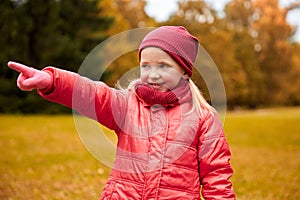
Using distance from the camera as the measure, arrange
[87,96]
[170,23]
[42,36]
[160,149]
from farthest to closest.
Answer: [170,23], [42,36], [160,149], [87,96]

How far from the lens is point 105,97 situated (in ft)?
8.37

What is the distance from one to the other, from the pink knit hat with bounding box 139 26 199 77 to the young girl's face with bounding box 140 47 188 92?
0.03 metres

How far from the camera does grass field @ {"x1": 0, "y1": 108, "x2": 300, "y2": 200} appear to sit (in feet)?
17.3

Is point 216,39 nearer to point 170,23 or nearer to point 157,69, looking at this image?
point 170,23

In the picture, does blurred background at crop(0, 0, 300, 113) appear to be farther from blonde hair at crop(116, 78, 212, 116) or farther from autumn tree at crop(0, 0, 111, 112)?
blonde hair at crop(116, 78, 212, 116)

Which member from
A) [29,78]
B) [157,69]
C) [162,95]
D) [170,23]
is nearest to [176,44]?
[157,69]

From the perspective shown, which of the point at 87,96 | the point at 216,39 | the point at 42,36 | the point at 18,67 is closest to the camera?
the point at 18,67

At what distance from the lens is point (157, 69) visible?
2.62 metres

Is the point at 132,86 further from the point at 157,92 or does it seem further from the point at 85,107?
the point at 85,107

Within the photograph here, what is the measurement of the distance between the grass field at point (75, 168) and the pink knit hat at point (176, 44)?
8.59ft

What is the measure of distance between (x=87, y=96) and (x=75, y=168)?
15.6ft

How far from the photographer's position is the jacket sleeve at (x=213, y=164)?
2639 mm

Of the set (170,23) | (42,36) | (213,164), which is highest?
(170,23)

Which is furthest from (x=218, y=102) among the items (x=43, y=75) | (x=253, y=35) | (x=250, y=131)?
(x=253, y=35)
